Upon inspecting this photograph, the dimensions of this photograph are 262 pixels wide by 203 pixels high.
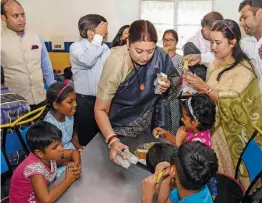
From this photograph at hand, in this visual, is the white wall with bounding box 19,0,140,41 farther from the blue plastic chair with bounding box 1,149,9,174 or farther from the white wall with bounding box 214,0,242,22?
the blue plastic chair with bounding box 1,149,9,174

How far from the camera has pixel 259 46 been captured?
2629 mm

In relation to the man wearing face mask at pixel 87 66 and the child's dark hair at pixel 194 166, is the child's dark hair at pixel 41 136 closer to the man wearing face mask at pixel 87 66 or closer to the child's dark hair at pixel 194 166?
the child's dark hair at pixel 194 166

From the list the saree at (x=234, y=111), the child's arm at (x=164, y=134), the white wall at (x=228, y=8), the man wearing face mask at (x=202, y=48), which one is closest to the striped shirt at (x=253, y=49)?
the man wearing face mask at (x=202, y=48)

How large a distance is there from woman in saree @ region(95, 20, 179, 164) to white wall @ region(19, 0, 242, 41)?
291 cm

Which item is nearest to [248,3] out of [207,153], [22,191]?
[207,153]

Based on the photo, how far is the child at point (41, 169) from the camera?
134 cm

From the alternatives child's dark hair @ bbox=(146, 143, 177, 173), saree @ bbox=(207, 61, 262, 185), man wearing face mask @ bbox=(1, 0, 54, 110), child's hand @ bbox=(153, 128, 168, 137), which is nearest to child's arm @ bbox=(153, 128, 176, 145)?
child's hand @ bbox=(153, 128, 168, 137)

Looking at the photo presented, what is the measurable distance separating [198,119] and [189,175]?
579 millimetres

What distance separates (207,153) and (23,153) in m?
1.28

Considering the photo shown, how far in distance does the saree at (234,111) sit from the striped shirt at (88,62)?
1.03 m

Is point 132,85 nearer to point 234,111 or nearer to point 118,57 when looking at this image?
point 118,57

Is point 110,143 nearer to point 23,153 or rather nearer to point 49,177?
point 49,177

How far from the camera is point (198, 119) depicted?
1.69 m

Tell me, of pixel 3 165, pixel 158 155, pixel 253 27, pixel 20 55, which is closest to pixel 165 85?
pixel 158 155
